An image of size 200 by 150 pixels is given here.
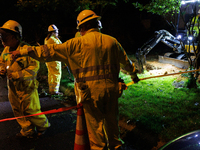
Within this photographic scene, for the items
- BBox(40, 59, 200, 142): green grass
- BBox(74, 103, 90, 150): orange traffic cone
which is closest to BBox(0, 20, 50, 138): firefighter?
BBox(74, 103, 90, 150): orange traffic cone

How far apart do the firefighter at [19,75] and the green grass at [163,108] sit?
7.30 ft

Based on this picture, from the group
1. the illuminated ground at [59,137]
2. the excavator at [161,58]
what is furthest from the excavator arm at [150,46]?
the illuminated ground at [59,137]

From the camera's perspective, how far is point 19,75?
3057 mm

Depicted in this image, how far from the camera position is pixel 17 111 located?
3.33 metres

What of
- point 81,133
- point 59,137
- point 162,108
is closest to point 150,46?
point 162,108

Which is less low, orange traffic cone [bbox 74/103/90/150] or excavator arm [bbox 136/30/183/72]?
excavator arm [bbox 136/30/183/72]

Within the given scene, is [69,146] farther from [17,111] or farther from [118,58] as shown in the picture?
[118,58]

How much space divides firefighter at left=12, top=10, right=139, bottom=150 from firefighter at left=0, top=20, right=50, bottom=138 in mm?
918

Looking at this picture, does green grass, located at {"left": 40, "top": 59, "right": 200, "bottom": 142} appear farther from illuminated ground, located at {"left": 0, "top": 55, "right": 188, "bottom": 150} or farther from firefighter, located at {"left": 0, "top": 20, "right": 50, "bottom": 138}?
firefighter, located at {"left": 0, "top": 20, "right": 50, "bottom": 138}

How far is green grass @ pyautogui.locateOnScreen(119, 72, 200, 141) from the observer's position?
11.5 feet

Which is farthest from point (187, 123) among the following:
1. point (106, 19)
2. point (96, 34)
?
point (106, 19)

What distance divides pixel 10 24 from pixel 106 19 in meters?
15.8

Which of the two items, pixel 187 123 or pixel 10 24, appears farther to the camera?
pixel 187 123

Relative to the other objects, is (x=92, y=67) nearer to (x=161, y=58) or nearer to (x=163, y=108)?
(x=163, y=108)
